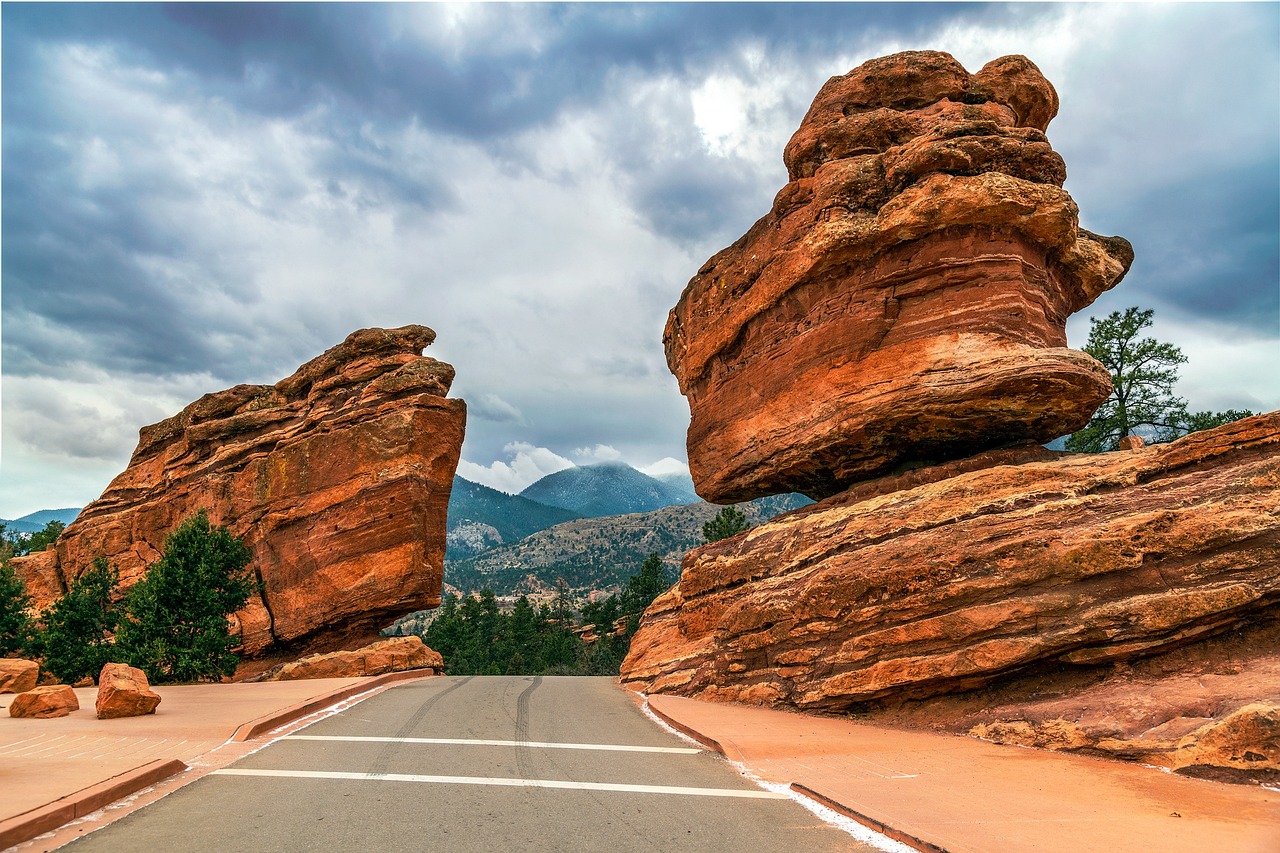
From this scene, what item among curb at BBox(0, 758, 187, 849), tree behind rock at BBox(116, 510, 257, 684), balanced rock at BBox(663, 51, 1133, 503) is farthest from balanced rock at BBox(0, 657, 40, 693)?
balanced rock at BBox(663, 51, 1133, 503)

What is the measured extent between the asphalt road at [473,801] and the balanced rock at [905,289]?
912 cm

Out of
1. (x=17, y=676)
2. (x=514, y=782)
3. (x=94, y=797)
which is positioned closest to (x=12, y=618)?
(x=17, y=676)

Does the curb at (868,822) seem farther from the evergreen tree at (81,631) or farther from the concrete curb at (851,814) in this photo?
the evergreen tree at (81,631)

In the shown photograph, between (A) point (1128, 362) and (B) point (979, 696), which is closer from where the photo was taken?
(B) point (979, 696)

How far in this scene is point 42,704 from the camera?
37.1ft

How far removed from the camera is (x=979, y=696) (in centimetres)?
1055

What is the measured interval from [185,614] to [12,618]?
10475 millimetres

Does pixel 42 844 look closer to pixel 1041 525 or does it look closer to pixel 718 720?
pixel 718 720

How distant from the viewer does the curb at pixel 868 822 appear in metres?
5.20

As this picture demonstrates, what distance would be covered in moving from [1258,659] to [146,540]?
39159mm

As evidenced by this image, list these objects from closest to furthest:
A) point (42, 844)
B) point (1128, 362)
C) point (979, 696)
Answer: point (42, 844), point (979, 696), point (1128, 362)

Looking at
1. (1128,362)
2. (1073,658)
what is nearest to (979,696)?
(1073,658)

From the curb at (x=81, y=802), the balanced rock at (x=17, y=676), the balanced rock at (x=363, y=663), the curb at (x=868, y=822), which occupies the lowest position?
the balanced rock at (x=363, y=663)

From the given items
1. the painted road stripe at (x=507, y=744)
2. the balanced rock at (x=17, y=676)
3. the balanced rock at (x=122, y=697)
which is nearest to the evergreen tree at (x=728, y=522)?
the balanced rock at (x=17, y=676)
